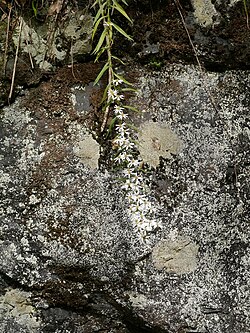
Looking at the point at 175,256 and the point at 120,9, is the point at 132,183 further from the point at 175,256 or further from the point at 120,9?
the point at 120,9

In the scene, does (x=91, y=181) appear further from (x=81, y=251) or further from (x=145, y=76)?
(x=145, y=76)

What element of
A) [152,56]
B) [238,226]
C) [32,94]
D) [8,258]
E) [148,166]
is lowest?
[8,258]

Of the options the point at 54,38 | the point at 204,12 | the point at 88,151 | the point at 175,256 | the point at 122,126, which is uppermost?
the point at 204,12

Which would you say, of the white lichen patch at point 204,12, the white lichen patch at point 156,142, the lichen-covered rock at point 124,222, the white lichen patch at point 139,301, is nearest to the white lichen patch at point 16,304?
the lichen-covered rock at point 124,222

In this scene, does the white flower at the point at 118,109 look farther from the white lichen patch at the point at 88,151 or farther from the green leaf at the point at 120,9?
the green leaf at the point at 120,9

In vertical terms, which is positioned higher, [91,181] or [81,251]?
[91,181]

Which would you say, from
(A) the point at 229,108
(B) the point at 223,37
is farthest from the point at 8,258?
(B) the point at 223,37

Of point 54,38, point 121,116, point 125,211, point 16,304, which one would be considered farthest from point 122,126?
point 16,304

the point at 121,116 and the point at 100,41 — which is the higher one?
the point at 100,41
